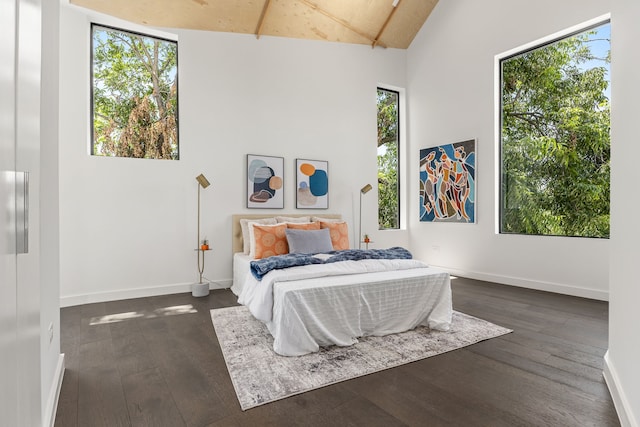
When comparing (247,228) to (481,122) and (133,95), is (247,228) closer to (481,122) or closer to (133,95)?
(133,95)

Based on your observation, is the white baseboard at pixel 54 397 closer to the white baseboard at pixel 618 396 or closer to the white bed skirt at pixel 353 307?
the white bed skirt at pixel 353 307

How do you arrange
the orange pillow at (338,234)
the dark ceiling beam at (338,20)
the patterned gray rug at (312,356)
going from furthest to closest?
the dark ceiling beam at (338,20) < the orange pillow at (338,234) < the patterned gray rug at (312,356)

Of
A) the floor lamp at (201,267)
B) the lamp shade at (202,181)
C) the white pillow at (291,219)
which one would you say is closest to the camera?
the floor lamp at (201,267)

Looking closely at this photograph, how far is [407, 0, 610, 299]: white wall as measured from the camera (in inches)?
166

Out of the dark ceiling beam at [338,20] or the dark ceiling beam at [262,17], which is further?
the dark ceiling beam at [338,20]

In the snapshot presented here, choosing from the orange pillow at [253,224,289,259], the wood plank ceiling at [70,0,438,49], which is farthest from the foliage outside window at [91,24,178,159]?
the orange pillow at [253,224,289,259]

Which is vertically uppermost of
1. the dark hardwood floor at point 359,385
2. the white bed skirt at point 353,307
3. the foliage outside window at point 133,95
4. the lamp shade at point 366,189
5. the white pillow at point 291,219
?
the foliage outside window at point 133,95

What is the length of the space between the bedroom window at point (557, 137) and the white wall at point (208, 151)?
2096mm

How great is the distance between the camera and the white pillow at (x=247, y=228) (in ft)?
15.1

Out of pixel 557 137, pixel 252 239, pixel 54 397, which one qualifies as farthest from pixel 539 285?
pixel 54 397

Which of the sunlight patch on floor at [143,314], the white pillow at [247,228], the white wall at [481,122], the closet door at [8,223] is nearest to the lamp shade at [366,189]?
the white wall at [481,122]

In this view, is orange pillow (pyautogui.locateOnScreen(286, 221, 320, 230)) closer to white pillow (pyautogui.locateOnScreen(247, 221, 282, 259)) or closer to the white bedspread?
white pillow (pyautogui.locateOnScreen(247, 221, 282, 259))

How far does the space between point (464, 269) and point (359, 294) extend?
10.7 feet

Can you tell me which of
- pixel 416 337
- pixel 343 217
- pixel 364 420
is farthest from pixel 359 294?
pixel 343 217
